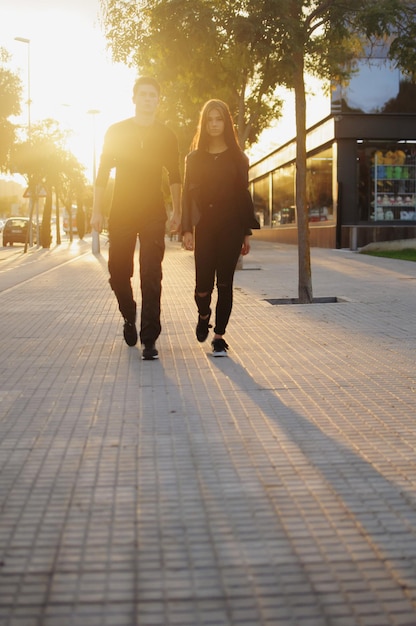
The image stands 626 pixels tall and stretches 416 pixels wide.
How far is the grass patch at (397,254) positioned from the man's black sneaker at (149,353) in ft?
55.3

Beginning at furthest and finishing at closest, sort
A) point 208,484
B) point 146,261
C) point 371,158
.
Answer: point 371,158 → point 146,261 → point 208,484

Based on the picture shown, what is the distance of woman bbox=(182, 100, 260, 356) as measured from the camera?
23.6 feet

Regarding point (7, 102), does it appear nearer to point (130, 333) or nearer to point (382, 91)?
point (382, 91)

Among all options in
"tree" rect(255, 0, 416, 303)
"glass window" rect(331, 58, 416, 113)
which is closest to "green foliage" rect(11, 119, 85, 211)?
"glass window" rect(331, 58, 416, 113)

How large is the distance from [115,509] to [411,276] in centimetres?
1408

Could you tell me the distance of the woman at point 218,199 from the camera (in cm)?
721

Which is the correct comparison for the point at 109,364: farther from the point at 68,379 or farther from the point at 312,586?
the point at 312,586

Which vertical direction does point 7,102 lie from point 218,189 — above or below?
above

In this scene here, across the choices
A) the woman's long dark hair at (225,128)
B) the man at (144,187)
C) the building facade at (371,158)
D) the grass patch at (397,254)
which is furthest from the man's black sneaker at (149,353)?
the building facade at (371,158)

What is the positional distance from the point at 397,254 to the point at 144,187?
63.9 feet

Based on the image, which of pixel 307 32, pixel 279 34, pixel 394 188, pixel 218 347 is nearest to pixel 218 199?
pixel 218 347

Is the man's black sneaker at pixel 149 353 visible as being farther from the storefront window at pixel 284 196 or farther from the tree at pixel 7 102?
the storefront window at pixel 284 196

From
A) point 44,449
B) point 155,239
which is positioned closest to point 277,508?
point 44,449

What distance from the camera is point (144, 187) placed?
23.8 feet
